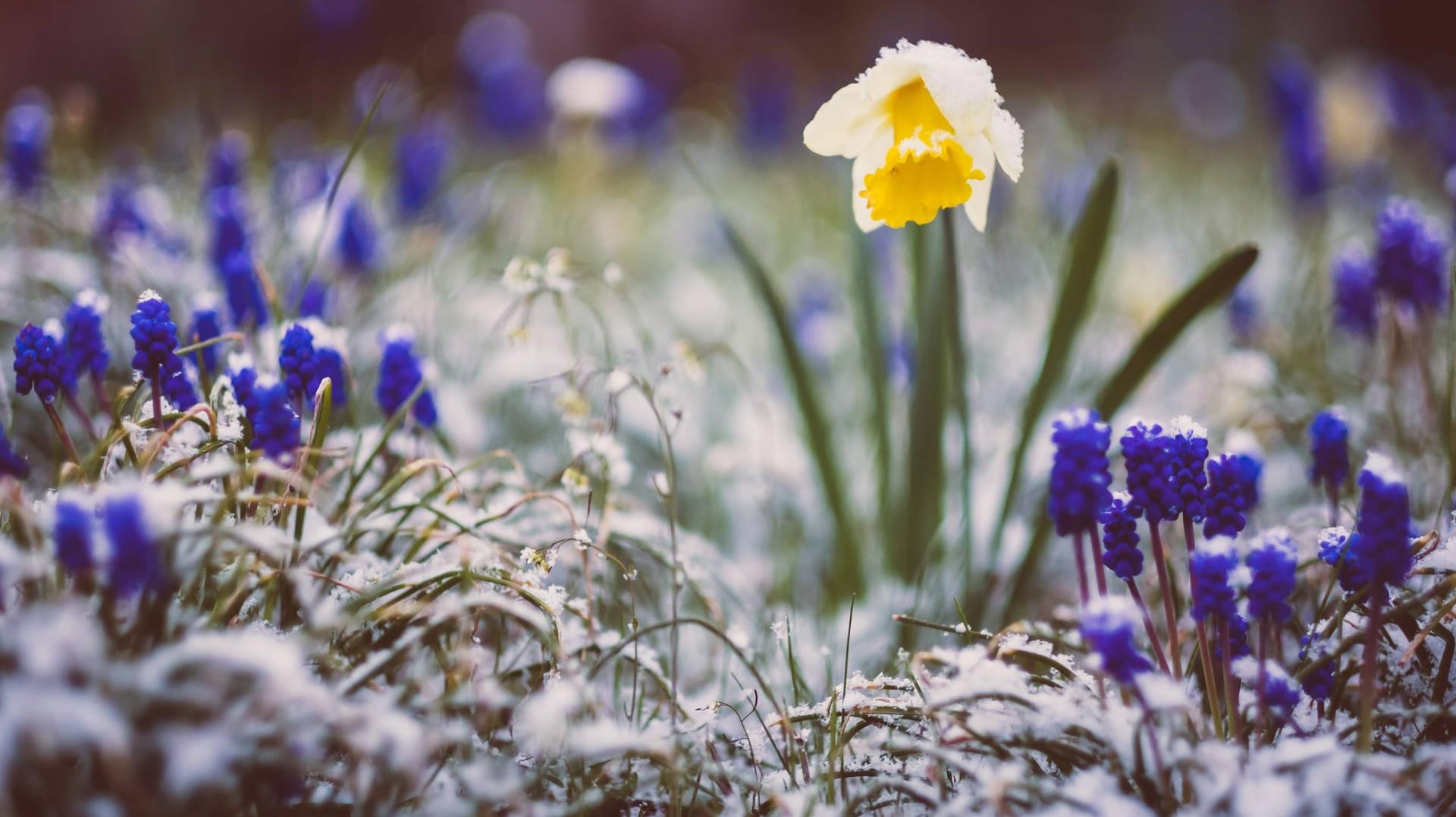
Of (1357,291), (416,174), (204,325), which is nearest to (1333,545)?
(1357,291)

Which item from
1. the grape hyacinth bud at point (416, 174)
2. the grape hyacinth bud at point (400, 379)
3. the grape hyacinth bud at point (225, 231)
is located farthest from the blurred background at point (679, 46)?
the grape hyacinth bud at point (400, 379)

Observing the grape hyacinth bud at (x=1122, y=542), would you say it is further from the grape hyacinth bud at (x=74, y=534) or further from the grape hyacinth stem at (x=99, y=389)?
the grape hyacinth stem at (x=99, y=389)

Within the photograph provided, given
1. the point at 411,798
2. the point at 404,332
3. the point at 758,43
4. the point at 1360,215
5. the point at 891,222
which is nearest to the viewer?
the point at 411,798

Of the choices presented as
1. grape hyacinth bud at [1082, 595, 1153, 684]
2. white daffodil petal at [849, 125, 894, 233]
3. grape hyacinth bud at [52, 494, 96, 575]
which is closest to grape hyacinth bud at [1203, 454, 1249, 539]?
grape hyacinth bud at [1082, 595, 1153, 684]

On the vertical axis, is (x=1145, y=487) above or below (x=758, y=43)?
below

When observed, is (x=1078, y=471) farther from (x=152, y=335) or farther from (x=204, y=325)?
(x=204, y=325)

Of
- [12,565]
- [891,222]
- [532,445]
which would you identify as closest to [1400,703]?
[891,222]

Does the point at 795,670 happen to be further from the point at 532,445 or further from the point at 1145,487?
the point at 532,445
